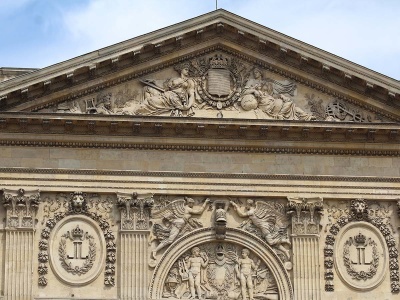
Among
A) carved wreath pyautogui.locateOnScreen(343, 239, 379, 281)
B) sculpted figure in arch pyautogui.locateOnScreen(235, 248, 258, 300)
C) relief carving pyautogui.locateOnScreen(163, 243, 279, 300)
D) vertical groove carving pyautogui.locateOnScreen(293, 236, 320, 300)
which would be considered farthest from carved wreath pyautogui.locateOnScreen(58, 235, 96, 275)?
carved wreath pyautogui.locateOnScreen(343, 239, 379, 281)

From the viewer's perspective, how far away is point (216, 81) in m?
35.9

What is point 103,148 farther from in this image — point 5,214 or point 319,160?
point 319,160

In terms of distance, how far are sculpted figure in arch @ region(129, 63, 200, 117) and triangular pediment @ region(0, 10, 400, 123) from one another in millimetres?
26

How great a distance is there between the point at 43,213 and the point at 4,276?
1.90 m

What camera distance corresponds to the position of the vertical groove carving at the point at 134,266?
3419cm

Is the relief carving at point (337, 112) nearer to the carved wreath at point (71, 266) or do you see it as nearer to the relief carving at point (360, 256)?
the relief carving at point (360, 256)

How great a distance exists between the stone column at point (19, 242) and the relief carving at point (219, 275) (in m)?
3.57

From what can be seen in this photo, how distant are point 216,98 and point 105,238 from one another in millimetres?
4774

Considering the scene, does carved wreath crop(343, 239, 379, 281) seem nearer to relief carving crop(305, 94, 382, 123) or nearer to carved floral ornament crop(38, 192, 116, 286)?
relief carving crop(305, 94, 382, 123)

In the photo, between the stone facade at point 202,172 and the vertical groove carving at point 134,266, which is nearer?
the vertical groove carving at point 134,266

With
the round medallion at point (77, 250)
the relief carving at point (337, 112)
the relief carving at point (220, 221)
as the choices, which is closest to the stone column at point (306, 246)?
the relief carving at point (220, 221)

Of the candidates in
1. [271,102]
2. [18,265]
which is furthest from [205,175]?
[18,265]

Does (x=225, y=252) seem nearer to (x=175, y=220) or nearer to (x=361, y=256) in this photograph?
(x=175, y=220)

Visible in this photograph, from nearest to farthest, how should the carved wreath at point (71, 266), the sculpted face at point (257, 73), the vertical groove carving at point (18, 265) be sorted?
the vertical groove carving at point (18, 265), the carved wreath at point (71, 266), the sculpted face at point (257, 73)
